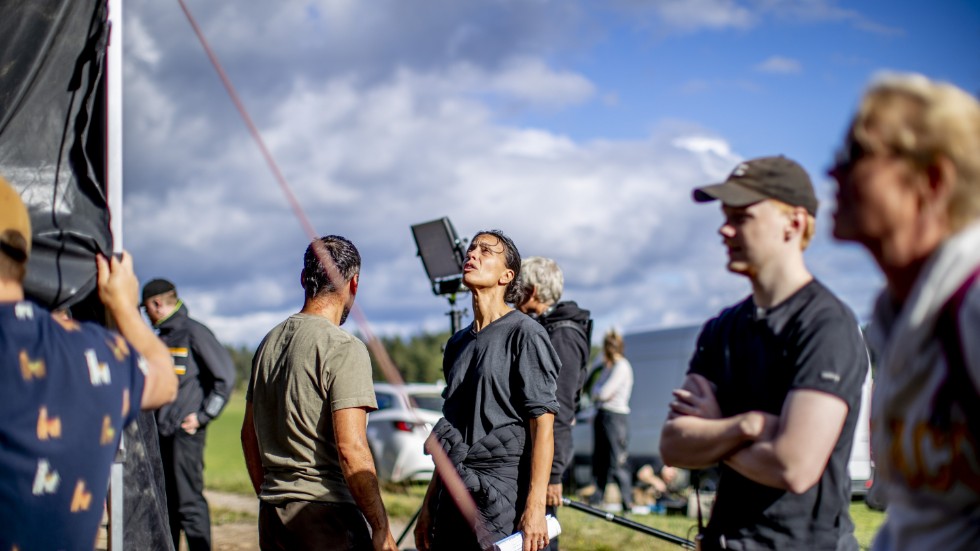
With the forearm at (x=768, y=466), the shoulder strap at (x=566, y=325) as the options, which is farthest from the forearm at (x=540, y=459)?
the forearm at (x=768, y=466)

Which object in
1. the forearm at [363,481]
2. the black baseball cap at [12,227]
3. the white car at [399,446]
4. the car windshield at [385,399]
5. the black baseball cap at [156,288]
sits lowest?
the white car at [399,446]

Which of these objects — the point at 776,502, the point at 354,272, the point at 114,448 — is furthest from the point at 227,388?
the point at 776,502

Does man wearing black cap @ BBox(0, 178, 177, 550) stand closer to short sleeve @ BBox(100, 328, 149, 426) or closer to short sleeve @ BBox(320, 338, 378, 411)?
short sleeve @ BBox(100, 328, 149, 426)

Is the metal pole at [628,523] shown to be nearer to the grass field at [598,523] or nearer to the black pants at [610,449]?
the grass field at [598,523]

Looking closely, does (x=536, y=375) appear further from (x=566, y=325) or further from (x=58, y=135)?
(x=58, y=135)

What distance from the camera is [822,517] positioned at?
228cm

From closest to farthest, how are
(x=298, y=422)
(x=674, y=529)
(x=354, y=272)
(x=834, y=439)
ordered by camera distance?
1. (x=834, y=439)
2. (x=298, y=422)
3. (x=354, y=272)
4. (x=674, y=529)

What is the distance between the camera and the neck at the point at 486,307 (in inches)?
161

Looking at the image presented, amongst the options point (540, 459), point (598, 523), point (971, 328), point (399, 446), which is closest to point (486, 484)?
point (540, 459)

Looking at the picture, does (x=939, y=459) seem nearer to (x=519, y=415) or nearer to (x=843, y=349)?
(x=843, y=349)

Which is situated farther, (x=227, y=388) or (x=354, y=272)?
(x=227, y=388)

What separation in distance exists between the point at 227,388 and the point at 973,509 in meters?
5.63

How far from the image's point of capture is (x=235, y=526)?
8.90 m

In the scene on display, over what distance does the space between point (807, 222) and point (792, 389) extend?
468mm
